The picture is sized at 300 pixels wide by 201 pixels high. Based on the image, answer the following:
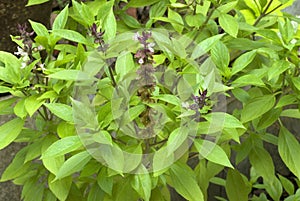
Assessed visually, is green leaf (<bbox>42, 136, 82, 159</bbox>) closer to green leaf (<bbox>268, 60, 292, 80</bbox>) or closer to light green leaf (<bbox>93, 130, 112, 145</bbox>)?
light green leaf (<bbox>93, 130, 112, 145</bbox>)

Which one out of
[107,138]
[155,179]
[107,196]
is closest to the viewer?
[107,138]

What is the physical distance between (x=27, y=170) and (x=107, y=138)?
0.41 m

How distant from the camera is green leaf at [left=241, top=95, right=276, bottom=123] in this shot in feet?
3.77

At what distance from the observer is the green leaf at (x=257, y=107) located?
A: 45.3 inches

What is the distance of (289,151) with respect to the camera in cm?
121

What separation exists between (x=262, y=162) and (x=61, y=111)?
55 centimetres

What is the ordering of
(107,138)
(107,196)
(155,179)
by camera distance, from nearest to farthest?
1. (107,138)
2. (155,179)
3. (107,196)

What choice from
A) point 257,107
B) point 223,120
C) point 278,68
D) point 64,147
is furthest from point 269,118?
point 64,147

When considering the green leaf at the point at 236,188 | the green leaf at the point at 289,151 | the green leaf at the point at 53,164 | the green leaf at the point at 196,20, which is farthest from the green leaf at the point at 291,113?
the green leaf at the point at 53,164

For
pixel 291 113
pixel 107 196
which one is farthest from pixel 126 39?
pixel 291 113

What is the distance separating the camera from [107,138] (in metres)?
0.93

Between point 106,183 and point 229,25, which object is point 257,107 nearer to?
point 229,25

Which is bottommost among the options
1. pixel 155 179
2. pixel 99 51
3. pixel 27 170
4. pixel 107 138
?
pixel 27 170

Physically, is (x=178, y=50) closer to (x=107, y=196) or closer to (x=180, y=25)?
(x=180, y=25)
